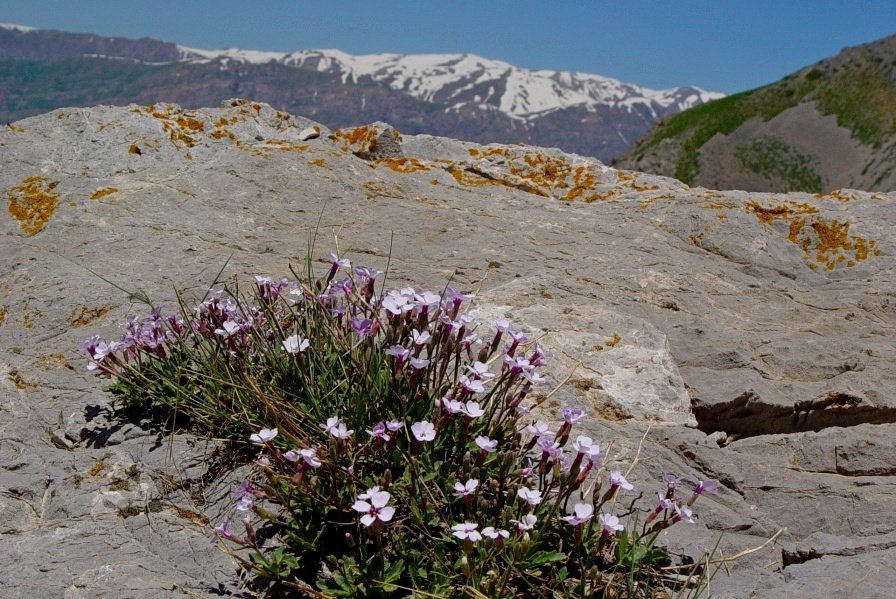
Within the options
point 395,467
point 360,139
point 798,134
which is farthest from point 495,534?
point 798,134

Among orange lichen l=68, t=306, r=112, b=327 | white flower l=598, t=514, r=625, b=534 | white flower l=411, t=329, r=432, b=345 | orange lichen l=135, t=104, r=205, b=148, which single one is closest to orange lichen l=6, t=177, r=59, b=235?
orange lichen l=135, t=104, r=205, b=148

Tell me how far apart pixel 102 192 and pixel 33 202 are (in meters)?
0.62

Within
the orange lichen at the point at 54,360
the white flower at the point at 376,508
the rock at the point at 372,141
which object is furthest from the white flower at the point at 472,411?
the rock at the point at 372,141

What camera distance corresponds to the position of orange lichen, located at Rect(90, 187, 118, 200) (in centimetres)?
657

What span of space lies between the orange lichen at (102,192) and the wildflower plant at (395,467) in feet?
10.3

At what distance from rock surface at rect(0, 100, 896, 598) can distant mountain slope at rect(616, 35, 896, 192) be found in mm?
96975

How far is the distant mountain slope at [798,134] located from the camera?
95000mm

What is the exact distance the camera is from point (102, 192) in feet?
21.8

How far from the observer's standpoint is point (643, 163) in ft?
355

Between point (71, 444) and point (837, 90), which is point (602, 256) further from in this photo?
point (837, 90)

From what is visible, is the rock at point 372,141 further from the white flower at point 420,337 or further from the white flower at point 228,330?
the white flower at point 420,337

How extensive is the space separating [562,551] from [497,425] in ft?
2.32

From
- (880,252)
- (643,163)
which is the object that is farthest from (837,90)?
(880,252)

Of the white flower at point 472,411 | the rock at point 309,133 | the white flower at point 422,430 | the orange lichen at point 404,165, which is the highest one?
the rock at point 309,133
